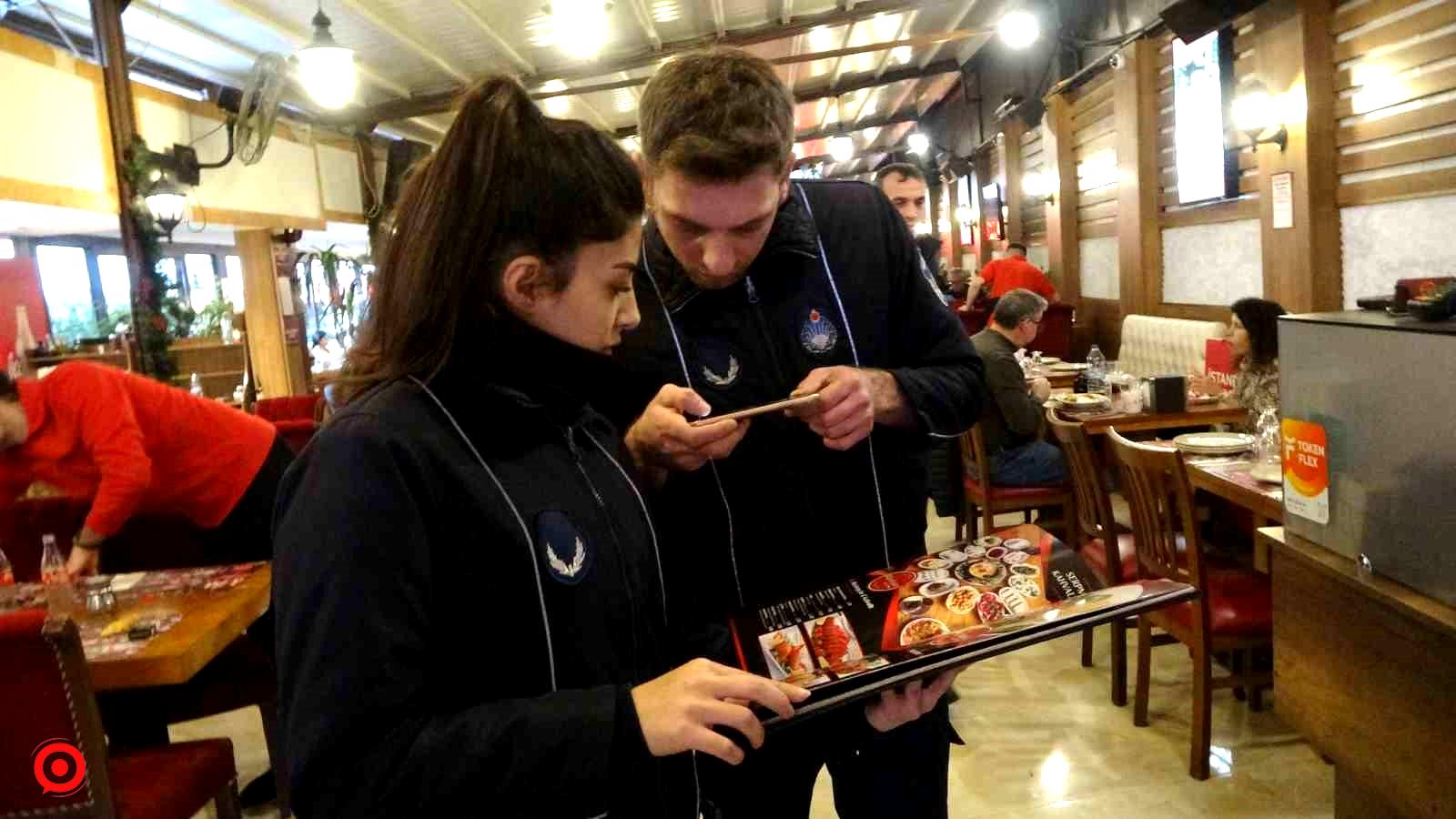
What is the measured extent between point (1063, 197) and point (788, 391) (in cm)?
878

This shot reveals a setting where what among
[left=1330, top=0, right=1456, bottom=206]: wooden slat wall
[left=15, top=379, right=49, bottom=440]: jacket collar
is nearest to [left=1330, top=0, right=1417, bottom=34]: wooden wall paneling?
[left=1330, top=0, right=1456, bottom=206]: wooden slat wall

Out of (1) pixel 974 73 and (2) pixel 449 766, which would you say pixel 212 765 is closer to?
(2) pixel 449 766

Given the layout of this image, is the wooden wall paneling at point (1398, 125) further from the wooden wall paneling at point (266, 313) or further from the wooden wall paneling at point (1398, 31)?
the wooden wall paneling at point (266, 313)

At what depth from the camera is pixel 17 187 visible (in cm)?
586

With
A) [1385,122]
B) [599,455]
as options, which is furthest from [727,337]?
[1385,122]

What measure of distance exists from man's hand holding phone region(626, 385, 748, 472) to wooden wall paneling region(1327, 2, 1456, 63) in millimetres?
4716

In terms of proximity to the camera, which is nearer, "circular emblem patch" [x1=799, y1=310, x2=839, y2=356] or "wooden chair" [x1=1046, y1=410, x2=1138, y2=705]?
"circular emblem patch" [x1=799, y1=310, x2=839, y2=356]

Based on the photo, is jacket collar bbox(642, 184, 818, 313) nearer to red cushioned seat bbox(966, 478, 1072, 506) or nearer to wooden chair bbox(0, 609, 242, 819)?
wooden chair bbox(0, 609, 242, 819)

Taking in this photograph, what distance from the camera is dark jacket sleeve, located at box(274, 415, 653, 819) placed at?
80 cm

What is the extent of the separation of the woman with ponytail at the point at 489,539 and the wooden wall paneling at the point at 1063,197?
9.11m

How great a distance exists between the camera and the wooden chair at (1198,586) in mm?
2854

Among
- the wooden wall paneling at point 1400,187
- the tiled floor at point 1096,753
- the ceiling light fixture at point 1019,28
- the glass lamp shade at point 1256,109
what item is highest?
the ceiling light fixture at point 1019,28

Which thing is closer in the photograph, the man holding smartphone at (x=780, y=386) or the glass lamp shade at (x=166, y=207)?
the man holding smartphone at (x=780, y=386)

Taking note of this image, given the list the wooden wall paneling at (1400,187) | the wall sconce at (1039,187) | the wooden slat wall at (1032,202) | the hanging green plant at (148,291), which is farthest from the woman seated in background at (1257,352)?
the hanging green plant at (148,291)
